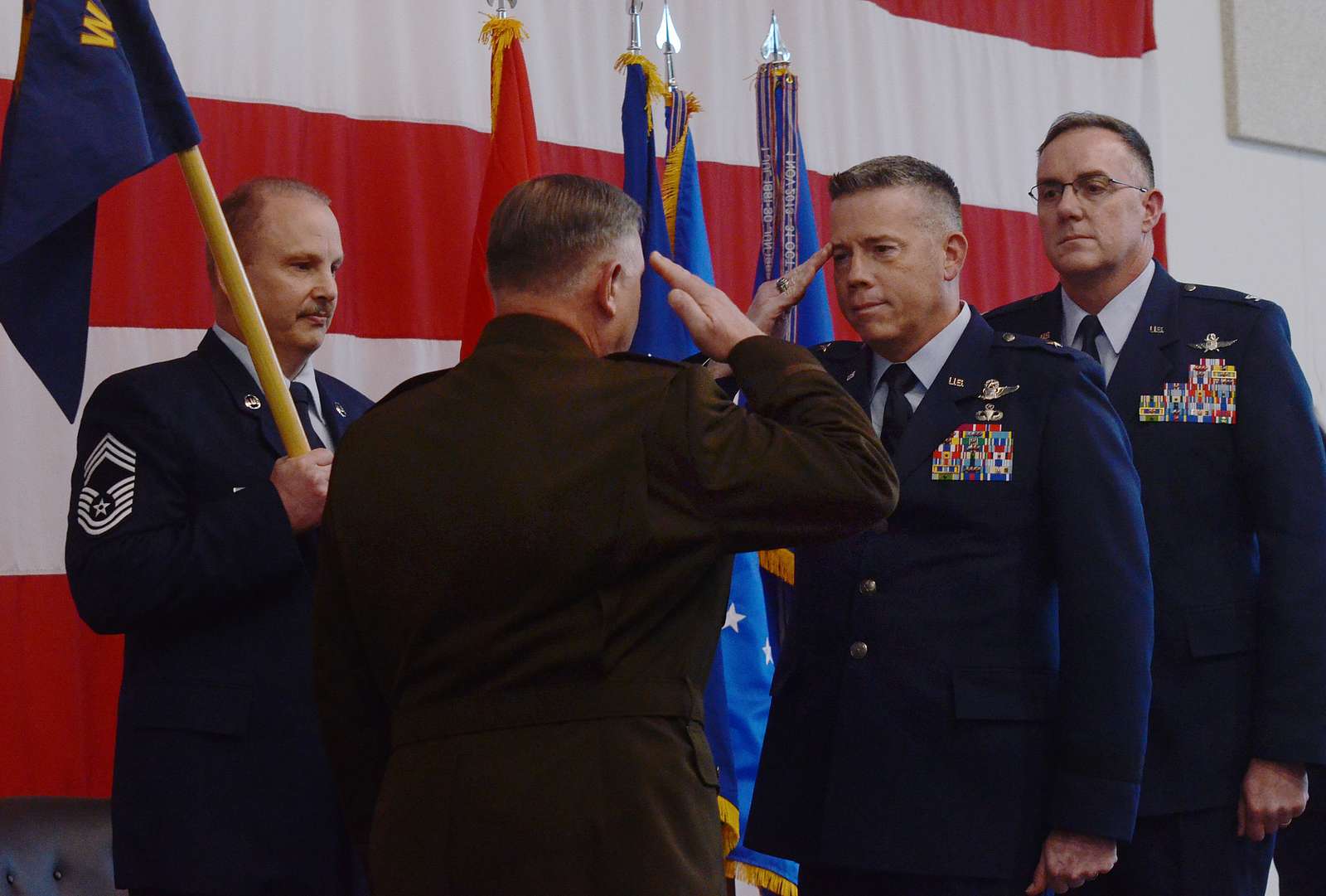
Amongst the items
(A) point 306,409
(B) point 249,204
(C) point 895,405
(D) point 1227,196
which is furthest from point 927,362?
(D) point 1227,196

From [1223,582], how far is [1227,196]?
3.02 m

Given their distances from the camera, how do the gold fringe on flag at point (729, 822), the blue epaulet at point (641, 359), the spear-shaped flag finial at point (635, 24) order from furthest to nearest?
1. the spear-shaped flag finial at point (635, 24)
2. the gold fringe on flag at point (729, 822)
3. the blue epaulet at point (641, 359)

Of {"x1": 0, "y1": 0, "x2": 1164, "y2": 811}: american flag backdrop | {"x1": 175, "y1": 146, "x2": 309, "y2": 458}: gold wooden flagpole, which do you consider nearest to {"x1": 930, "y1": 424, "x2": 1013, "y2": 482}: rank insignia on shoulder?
{"x1": 175, "y1": 146, "x2": 309, "y2": 458}: gold wooden flagpole

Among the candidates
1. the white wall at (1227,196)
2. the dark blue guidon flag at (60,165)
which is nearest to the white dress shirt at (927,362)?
the dark blue guidon flag at (60,165)

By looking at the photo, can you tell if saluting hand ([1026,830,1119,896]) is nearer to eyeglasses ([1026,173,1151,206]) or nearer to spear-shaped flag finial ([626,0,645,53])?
eyeglasses ([1026,173,1151,206])

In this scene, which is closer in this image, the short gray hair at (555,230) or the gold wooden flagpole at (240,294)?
the short gray hair at (555,230)

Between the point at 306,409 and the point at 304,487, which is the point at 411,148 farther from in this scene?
the point at 304,487

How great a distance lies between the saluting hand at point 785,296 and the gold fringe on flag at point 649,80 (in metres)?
1.03

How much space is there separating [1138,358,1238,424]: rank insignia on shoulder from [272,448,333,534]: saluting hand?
1.20 meters

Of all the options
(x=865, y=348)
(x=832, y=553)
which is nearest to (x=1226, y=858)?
(x=832, y=553)

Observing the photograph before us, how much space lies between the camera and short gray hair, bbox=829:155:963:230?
2.09 meters

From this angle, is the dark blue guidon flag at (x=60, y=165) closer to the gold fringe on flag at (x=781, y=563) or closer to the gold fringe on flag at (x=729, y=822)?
the gold fringe on flag at (x=781, y=563)

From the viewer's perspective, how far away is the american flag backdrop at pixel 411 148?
2.68 metres

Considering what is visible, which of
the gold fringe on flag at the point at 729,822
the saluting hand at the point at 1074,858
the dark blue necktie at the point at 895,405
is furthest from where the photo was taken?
the gold fringe on flag at the point at 729,822
